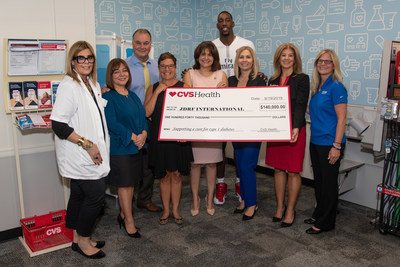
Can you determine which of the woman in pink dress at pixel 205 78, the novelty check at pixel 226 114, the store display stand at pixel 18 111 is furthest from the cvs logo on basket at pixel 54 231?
the woman in pink dress at pixel 205 78

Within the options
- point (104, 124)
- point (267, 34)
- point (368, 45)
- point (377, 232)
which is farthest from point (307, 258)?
point (267, 34)

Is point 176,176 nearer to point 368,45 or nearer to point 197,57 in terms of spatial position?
point 197,57

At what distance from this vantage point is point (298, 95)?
3119 millimetres

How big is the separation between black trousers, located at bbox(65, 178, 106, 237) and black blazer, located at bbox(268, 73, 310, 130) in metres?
1.64

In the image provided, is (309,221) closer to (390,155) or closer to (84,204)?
(390,155)

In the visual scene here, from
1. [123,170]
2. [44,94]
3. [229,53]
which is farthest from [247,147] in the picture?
[44,94]

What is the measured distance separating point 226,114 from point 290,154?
657 millimetres

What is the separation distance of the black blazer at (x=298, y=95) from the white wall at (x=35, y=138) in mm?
1781

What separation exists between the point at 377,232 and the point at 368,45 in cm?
188

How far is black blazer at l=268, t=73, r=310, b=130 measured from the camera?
122 inches

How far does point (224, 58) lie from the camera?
4.07 m

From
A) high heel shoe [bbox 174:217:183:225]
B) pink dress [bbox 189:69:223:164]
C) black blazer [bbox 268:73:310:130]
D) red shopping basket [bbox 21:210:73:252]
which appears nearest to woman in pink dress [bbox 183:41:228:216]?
pink dress [bbox 189:69:223:164]

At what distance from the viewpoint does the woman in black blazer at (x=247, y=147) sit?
324cm

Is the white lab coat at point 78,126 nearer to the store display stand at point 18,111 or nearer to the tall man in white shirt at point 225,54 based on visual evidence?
the store display stand at point 18,111
